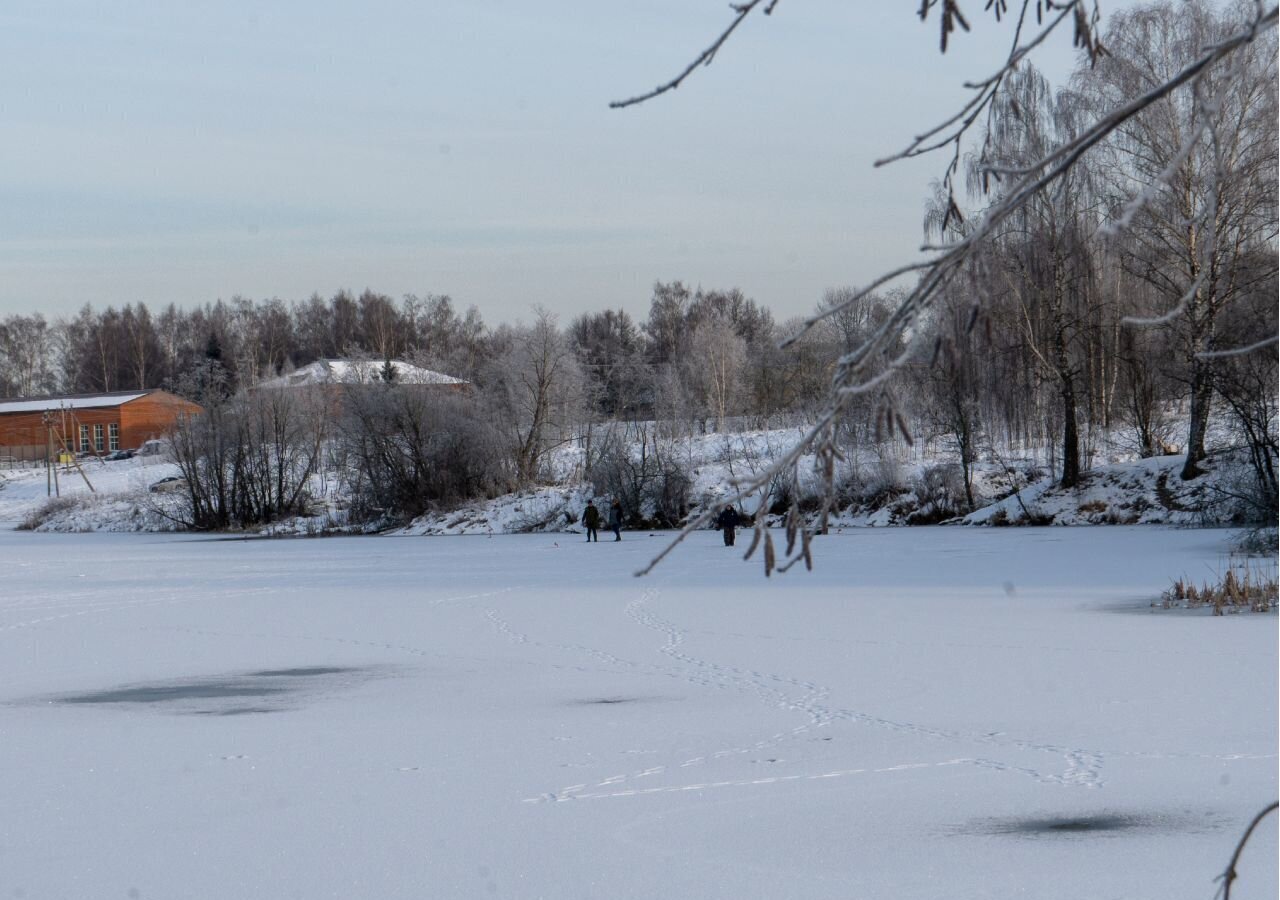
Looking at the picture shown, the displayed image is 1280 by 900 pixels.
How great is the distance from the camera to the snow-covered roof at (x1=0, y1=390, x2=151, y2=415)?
252 feet

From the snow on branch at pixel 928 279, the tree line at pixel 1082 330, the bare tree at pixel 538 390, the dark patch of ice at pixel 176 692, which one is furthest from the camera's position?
the bare tree at pixel 538 390

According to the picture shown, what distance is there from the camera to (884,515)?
108 feet

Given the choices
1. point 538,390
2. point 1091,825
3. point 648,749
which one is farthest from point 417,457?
point 1091,825

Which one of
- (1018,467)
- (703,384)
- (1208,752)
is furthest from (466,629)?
(703,384)

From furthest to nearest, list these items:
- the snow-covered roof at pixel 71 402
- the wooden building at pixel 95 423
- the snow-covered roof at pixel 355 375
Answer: the snow-covered roof at pixel 71 402, the wooden building at pixel 95 423, the snow-covered roof at pixel 355 375

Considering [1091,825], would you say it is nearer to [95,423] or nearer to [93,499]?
[93,499]

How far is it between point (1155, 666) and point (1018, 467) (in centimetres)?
2475

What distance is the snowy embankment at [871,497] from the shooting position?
29.1 metres

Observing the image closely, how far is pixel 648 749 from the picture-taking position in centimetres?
753

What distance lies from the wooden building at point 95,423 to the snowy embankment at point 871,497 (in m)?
24.8

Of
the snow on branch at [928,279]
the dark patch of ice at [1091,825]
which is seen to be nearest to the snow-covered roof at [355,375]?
the dark patch of ice at [1091,825]

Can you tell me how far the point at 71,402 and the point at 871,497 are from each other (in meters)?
57.9

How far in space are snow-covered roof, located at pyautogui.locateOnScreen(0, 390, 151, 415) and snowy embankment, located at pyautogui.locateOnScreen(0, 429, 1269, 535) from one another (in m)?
25.8

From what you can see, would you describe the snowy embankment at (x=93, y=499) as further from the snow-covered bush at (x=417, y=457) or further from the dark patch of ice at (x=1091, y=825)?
the dark patch of ice at (x=1091, y=825)
